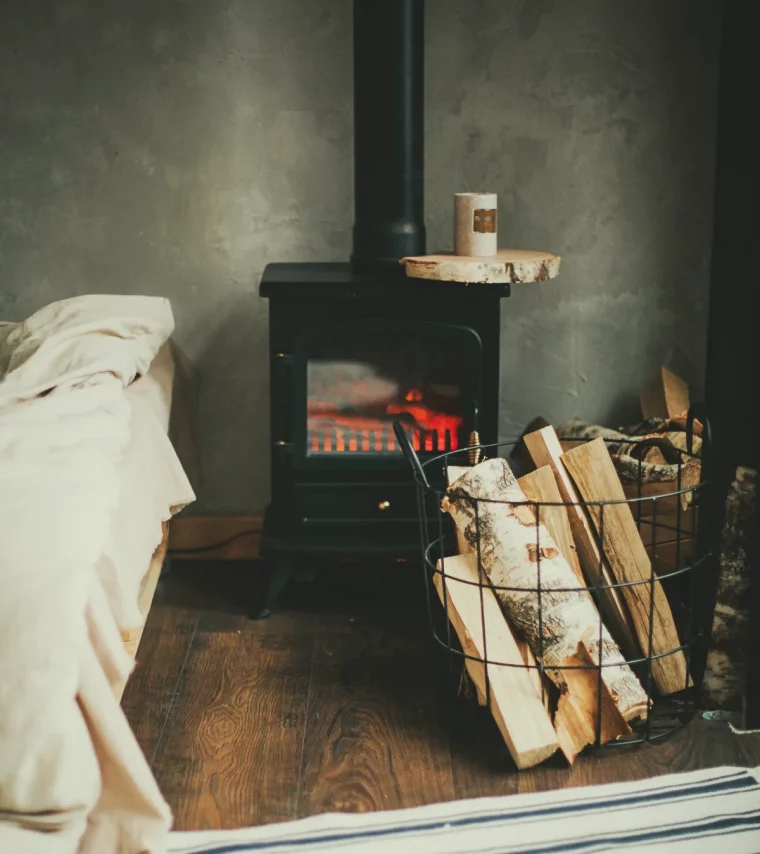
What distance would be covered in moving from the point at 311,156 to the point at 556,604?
1373 millimetres

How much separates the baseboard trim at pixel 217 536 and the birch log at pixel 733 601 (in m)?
1.30

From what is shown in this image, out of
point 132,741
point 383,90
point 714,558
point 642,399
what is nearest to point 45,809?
point 132,741

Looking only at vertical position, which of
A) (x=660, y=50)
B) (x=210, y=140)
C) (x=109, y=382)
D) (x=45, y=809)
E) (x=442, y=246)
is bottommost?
(x=45, y=809)

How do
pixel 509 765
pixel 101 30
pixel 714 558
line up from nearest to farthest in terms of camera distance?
pixel 509 765
pixel 714 558
pixel 101 30

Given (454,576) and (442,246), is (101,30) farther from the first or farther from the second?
(454,576)

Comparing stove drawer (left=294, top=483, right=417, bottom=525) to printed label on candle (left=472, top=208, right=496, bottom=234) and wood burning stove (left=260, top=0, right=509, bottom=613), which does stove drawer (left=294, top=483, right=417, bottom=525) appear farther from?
printed label on candle (left=472, top=208, right=496, bottom=234)

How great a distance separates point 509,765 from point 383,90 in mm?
1461

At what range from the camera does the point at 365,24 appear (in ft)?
7.79

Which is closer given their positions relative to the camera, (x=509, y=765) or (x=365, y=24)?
(x=509, y=765)

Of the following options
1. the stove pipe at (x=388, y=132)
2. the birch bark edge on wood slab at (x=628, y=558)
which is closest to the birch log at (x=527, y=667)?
the birch bark edge on wood slab at (x=628, y=558)

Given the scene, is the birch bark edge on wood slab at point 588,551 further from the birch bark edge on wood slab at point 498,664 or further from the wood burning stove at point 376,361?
the wood burning stove at point 376,361

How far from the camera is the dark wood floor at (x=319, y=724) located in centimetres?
174

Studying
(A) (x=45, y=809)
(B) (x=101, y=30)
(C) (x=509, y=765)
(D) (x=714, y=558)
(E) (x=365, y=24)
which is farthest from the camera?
(B) (x=101, y=30)

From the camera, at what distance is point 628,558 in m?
1.95
